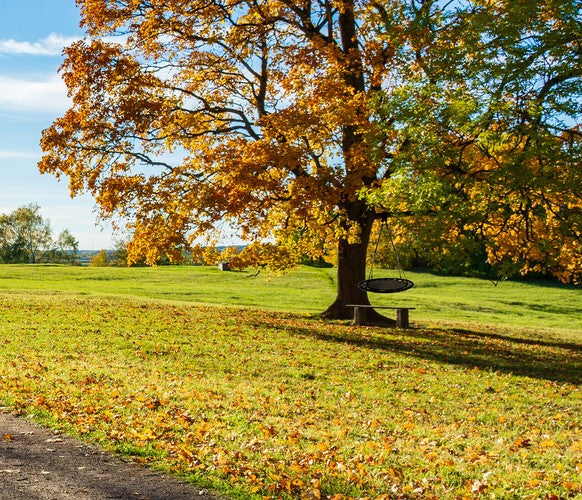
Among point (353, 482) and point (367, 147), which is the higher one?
point (367, 147)

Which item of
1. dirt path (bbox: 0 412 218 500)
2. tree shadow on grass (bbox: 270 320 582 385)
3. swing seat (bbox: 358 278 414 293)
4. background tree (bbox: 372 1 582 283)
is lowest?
tree shadow on grass (bbox: 270 320 582 385)

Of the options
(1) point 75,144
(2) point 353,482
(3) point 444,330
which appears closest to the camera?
(2) point 353,482

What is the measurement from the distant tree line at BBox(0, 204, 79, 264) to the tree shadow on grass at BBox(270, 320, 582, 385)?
8452 cm

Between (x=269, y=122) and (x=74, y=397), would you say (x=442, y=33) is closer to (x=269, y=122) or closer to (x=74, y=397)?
(x=269, y=122)

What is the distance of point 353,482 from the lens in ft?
19.8

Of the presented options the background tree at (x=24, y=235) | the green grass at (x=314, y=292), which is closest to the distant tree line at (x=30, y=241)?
the background tree at (x=24, y=235)

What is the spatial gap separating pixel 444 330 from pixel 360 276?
133 inches

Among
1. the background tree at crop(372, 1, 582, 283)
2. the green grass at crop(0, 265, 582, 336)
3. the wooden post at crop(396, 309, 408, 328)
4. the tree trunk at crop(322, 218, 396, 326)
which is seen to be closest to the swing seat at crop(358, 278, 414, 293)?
the background tree at crop(372, 1, 582, 283)

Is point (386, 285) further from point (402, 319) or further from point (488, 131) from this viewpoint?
point (488, 131)

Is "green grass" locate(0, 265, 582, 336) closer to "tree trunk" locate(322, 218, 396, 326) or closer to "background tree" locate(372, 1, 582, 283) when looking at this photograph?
"tree trunk" locate(322, 218, 396, 326)

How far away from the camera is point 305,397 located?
10.6 meters

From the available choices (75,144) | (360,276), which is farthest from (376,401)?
(75,144)

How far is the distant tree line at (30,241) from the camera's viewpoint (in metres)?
94.5

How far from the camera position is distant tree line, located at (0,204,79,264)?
310 ft
